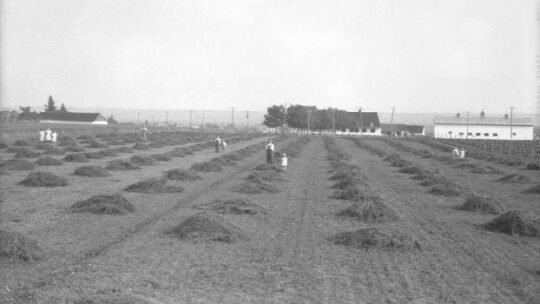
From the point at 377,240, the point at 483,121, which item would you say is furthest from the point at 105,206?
the point at 483,121

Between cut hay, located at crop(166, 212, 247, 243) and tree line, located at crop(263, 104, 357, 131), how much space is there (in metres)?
104

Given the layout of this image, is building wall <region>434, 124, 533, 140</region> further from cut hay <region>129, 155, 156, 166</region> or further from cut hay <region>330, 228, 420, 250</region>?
cut hay <region>330, 228, 420, 250</region>

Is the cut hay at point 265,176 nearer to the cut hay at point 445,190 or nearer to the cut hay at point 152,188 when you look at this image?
the cut hay at point 152,188

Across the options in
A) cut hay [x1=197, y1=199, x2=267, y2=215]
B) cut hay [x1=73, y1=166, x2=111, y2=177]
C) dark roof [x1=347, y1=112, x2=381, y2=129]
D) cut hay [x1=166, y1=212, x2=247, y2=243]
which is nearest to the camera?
cut hay [x1=166, y1=212, x2=247, y2=243]

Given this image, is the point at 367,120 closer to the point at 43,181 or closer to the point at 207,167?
the point at 207,167

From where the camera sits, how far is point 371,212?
577 inches

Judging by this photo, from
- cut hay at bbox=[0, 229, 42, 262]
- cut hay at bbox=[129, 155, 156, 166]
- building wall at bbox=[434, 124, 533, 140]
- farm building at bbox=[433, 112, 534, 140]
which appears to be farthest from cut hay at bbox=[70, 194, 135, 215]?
building wall at bbox=[434, 124, 533, 140]

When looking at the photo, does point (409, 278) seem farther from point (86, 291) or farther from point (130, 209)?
point (130, 209)

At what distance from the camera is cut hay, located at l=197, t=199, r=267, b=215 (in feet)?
49.0

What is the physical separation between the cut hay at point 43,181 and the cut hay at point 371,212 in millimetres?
10042

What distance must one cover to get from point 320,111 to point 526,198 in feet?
344

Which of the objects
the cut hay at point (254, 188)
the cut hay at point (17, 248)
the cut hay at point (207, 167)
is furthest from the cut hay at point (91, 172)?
the cut hay at point (17, 248)

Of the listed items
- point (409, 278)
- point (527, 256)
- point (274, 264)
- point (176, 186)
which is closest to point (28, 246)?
point (274, 264)

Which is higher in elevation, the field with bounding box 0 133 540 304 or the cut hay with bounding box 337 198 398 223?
the cut hay with bounding box 337 198 398 223
